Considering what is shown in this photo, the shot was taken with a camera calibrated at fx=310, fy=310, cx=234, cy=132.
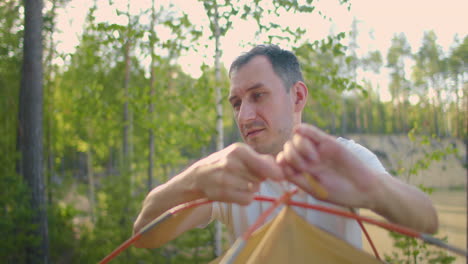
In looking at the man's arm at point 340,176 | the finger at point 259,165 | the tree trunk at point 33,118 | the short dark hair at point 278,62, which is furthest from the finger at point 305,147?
the tree trunk at point 33,118

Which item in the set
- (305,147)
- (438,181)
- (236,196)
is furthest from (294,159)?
(438,181)

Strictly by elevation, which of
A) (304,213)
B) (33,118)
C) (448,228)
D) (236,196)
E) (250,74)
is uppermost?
(33,118)

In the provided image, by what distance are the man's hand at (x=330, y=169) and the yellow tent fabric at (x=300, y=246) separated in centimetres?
20

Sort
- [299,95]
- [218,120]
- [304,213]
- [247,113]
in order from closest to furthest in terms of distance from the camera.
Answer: [304,213] → [247,113] → [299,95] → [218,120]

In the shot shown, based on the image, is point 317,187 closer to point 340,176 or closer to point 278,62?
point 340,176

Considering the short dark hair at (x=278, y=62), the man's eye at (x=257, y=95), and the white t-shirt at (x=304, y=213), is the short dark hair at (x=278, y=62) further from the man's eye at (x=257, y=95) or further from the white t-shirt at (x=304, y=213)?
the white t-shirt at (x=304, y=213)

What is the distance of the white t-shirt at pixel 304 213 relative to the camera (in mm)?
1649

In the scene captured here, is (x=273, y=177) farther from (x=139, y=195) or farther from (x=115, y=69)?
(x=115, y=69)

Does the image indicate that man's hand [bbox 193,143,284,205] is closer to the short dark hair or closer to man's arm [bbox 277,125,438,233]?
man's arm [bbox 277,125,438,233]

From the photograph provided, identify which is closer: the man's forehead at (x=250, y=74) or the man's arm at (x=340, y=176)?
the man's arm at (x=340, y=176)

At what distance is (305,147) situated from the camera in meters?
0.99

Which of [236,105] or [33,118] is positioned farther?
[33,118]

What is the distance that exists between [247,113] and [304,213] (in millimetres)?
665

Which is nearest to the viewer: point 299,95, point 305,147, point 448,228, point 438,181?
point 305,147
